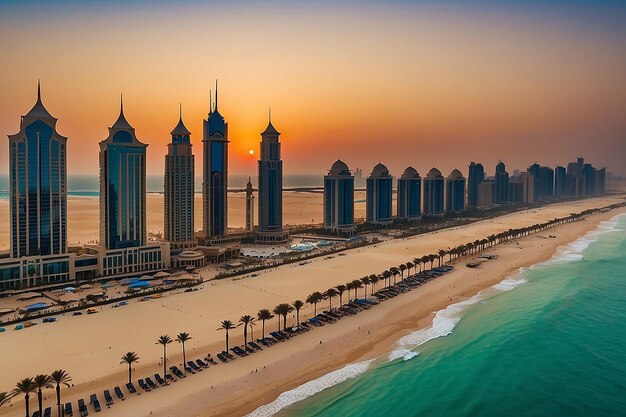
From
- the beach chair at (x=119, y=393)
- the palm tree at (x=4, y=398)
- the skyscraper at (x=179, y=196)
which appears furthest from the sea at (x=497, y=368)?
the skyscraper at (x=179, y=196)

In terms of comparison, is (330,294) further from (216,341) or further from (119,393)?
(119,393)

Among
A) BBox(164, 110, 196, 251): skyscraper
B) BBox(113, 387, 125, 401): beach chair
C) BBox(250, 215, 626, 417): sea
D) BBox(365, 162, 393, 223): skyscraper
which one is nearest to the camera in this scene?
BBox(113, 387, 125, 401): beach chair

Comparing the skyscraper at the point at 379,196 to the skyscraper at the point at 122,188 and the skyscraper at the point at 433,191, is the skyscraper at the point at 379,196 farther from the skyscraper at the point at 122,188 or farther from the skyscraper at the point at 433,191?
the skyscraper at the point at 122,188

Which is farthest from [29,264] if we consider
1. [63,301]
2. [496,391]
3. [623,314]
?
[623,314]

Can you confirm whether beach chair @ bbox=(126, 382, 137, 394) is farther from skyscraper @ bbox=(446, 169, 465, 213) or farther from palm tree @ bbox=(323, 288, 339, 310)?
skyscraper @ bbox=(446, 169, 465, 213)

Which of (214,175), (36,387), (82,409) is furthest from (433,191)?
(36,387)

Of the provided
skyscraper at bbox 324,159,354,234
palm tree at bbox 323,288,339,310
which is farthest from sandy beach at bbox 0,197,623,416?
skyscraper at bbox 324,159,354,234
